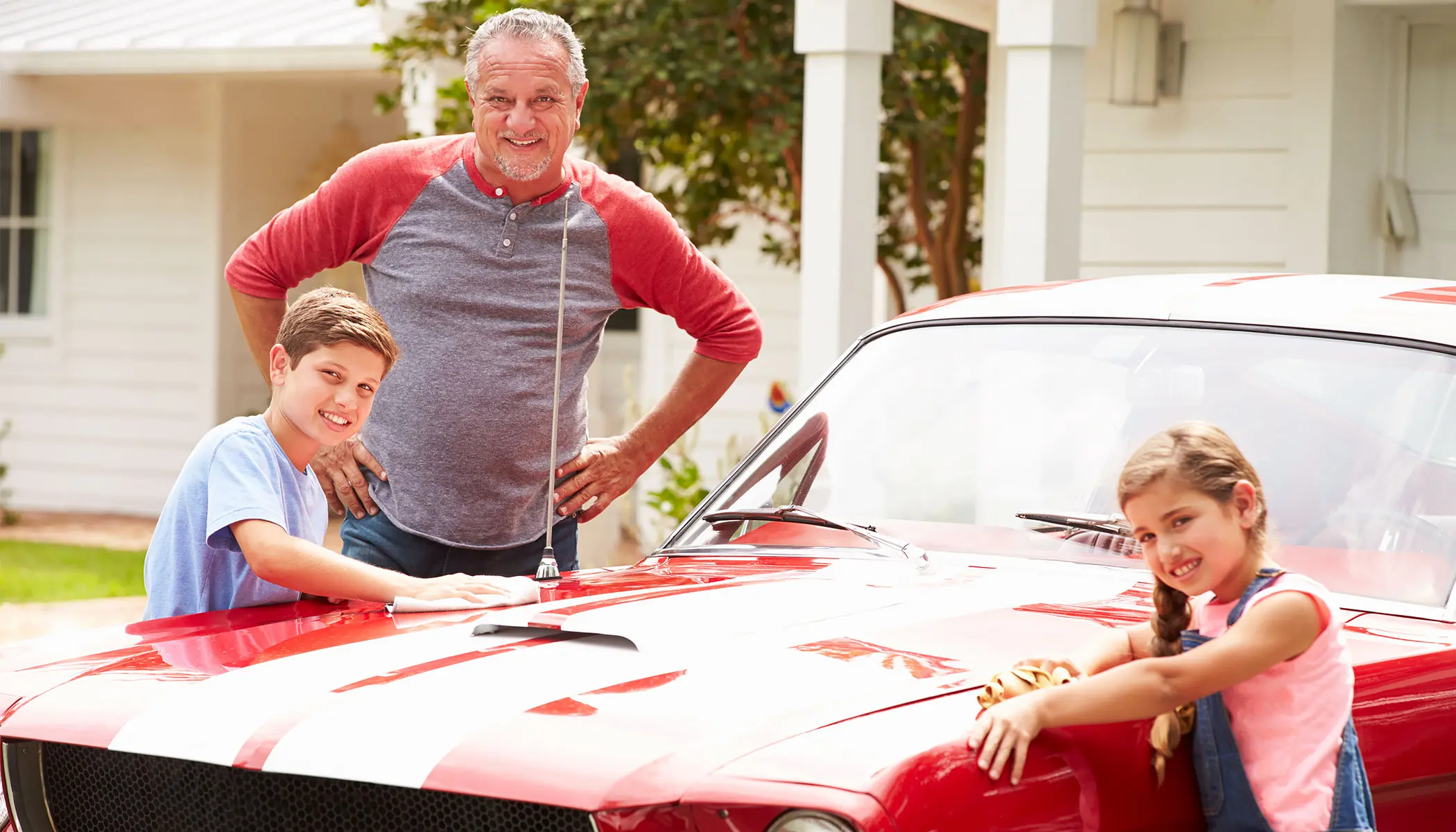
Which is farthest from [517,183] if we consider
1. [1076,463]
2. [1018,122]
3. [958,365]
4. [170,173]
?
[170,173]

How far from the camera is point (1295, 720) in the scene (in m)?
2.29

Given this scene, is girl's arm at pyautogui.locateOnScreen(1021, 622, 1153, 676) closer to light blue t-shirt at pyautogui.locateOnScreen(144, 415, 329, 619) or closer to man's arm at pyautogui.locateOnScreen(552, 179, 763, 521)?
light blue t-shirt at pyautogui.locateOnScreen(144, 415, 329, 619)

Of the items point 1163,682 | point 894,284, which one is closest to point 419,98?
point 894,284

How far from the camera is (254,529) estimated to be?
119 inches

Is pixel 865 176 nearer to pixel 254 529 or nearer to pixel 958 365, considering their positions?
pixel 958 365

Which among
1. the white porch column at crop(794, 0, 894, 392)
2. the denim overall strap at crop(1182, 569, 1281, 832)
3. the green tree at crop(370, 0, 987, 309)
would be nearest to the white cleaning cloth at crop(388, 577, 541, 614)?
the denim overall strap at crop(1182, 569, 1281, 832)

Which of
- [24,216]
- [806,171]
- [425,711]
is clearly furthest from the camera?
[24,216]

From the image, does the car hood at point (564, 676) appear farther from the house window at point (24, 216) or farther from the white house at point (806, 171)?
the house window at point (24, 216)

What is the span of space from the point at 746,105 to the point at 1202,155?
2.37 metres

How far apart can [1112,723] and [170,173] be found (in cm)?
1367

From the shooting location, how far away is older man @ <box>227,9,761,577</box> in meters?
3.73

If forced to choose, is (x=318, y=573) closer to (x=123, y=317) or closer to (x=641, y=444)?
(x=641, y=444)

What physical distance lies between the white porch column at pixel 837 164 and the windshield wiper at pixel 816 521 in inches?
137

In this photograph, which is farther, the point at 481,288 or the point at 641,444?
the point at 641,444
